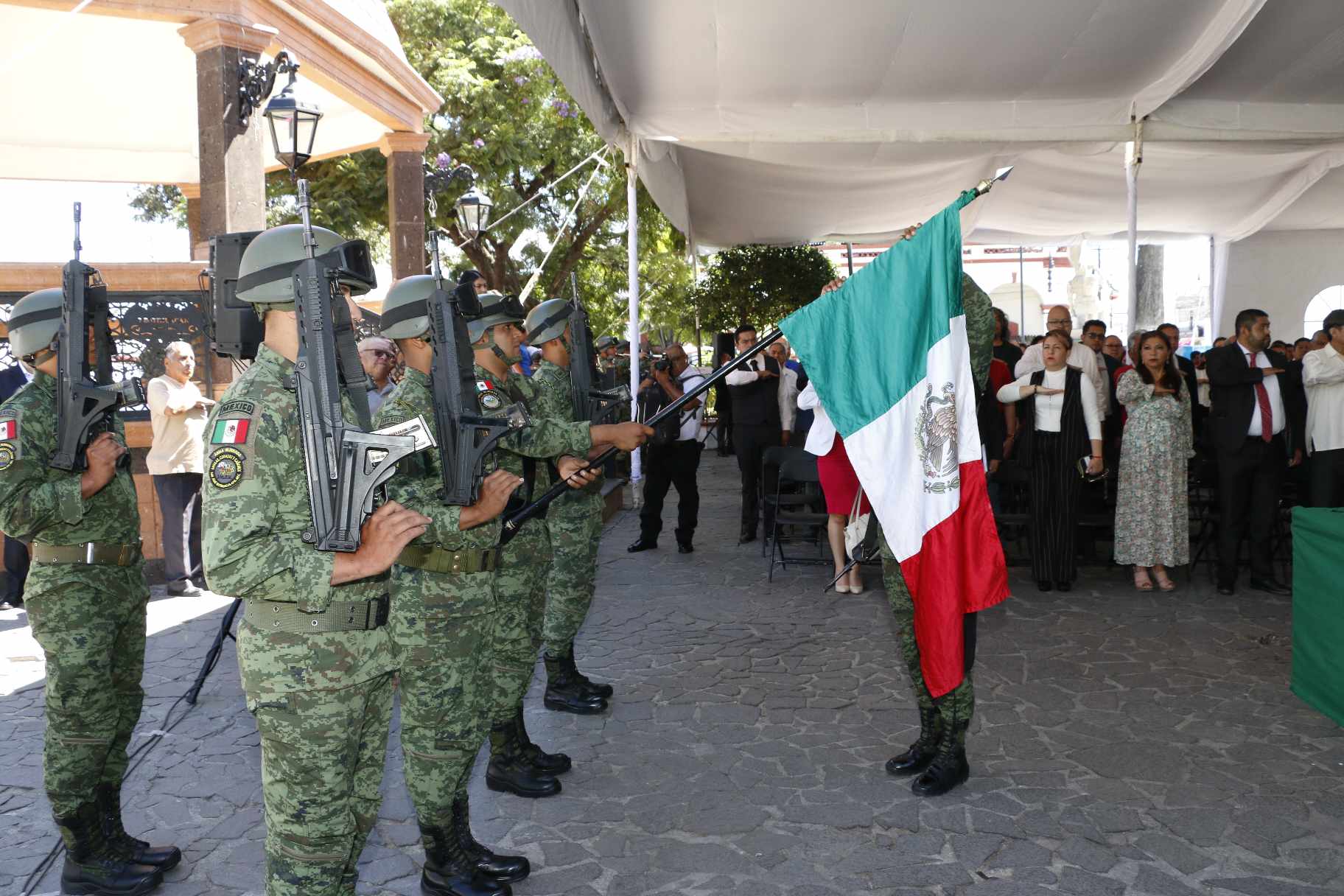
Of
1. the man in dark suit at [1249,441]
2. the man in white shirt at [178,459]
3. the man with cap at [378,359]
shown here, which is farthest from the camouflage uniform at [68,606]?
the man in dark suit at [1249,441]

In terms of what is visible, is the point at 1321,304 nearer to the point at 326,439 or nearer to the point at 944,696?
the point at 944,696

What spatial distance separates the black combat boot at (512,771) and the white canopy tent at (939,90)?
3.49m

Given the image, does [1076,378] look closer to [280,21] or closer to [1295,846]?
[1295,846]

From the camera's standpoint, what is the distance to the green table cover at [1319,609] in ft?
15.3

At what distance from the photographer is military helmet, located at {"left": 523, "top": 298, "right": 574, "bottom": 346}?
4.96 m

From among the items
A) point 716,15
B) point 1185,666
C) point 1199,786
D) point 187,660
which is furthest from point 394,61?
point 1199,786

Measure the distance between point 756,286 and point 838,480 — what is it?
40.8 feet

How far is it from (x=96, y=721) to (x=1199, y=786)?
406cm

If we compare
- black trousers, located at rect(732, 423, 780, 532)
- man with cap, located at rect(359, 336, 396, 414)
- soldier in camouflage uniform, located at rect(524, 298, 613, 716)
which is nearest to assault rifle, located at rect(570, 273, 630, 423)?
soldier in camouflage uniform, located at rect(524, 298, 613, 716)

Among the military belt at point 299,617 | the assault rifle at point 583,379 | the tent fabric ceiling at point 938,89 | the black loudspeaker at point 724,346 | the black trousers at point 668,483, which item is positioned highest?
the tent fabric ceiling at point 938,89

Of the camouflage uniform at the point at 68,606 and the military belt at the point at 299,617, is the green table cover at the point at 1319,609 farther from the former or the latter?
the camouflage uniform at the point at 68,606

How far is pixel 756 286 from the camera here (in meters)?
19.4

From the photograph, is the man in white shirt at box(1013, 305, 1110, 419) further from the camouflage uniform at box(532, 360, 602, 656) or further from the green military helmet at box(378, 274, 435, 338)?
the green military helmet at box(378, 274, 435, 338)

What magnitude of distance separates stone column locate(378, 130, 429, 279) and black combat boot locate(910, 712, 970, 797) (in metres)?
9.21
